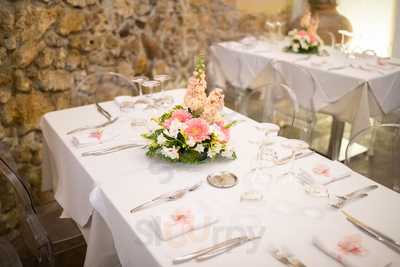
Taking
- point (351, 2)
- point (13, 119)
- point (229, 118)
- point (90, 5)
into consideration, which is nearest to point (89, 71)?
point (90, 5)

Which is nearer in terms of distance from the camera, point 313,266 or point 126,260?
point 313,266

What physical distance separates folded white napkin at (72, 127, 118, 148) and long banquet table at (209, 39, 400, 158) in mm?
1834

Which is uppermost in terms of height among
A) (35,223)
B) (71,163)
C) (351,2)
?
(351,2)

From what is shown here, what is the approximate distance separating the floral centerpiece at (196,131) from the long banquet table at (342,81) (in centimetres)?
166

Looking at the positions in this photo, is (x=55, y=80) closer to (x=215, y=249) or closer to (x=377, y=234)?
(x=215, y=249)

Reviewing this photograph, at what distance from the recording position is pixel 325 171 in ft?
5.33

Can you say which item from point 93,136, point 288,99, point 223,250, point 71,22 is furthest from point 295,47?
point 223,250

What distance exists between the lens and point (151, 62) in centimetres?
358

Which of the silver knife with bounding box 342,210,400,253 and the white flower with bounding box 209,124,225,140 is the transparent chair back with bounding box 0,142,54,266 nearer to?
the white flower with bounding box 209,124,225,140

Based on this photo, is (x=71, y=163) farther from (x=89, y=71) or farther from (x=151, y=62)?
(x=151, y=62)

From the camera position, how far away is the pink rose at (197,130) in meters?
1.57

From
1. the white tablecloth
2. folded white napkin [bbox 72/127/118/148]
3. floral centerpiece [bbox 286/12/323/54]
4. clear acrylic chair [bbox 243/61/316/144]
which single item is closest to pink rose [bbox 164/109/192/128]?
folded white napkin [bbox 72/127/118/148]

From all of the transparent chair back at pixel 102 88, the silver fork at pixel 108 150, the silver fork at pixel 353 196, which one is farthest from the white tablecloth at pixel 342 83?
the silver fork at pixel 108 150

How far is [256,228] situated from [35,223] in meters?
0.91
